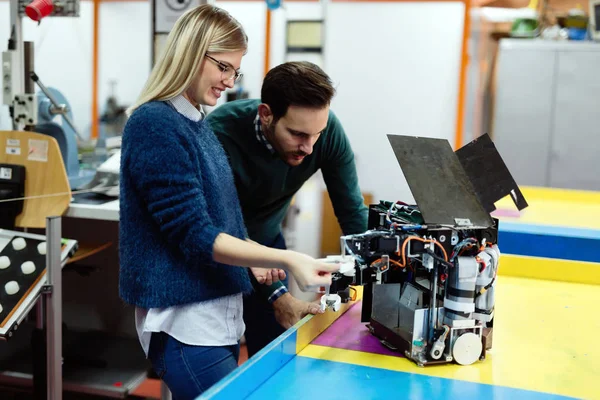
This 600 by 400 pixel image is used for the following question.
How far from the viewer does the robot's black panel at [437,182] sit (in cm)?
132

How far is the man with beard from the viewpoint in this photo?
148cm

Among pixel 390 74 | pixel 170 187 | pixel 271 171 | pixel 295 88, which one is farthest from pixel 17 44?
pixel 390 74

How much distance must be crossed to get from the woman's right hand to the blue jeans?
0.99 feet

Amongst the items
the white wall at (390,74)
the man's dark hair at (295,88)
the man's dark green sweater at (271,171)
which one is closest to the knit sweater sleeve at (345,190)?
the man's dark green sweater at (271,171)

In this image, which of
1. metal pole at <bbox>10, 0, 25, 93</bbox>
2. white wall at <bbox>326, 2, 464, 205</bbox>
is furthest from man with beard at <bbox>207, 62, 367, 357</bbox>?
white wall at <bbox>326, 2, 464, 205</bbox>

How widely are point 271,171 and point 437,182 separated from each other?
1.63 ft

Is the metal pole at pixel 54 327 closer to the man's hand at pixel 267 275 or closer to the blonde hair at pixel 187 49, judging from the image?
the man's hand at pixel 267 275

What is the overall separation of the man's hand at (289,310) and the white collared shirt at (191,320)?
0.87 ft

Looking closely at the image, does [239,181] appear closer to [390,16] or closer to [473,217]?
[473,217]

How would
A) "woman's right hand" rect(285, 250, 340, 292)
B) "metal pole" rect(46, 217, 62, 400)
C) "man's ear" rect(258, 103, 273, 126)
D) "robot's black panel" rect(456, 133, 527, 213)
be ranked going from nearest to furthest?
"woman's right hand" rect(285, 250, 340, 292) → "robot's black panel" rect(456, 133, 527, 213) → "man's ear" rect(258, 103, 273, 126) → "metal pole" rect(46, 217, 62, 400)

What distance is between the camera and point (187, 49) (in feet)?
4.11

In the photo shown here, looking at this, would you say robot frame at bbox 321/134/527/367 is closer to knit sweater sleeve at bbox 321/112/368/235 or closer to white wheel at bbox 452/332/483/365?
white wheel at bbox 452/332/483/365

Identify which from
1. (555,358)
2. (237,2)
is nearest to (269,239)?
(555,358)

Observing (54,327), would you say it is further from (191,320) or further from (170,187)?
(170,187)
